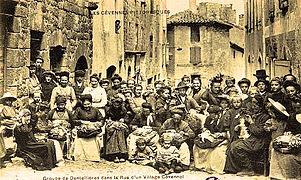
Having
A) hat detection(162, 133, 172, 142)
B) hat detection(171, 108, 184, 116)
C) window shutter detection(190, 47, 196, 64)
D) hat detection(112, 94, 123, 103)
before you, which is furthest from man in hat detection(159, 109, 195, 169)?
window shutter detection(190, 47, 196, 64)

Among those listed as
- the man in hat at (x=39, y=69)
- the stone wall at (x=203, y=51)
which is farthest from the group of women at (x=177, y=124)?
the stone wall at (x=203, y=51)

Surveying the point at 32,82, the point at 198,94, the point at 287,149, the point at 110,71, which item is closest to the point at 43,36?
the point at 32,82

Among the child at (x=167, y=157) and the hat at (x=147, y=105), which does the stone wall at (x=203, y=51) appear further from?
the child at (x=167, y=157)

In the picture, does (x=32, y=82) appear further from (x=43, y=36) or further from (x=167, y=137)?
(x=167, y=137)

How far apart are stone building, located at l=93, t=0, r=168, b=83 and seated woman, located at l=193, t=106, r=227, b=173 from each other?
3606 millimetres

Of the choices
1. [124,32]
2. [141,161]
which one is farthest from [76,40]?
[141,161]

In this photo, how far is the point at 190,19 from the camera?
12.0 meters

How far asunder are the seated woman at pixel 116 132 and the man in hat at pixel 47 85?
1.30 m

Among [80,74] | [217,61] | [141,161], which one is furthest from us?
[217,61]

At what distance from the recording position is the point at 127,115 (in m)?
7.60

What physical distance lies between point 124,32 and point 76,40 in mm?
1456

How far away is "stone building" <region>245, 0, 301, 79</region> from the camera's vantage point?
24.8ft

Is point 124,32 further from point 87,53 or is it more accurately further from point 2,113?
point 2,113

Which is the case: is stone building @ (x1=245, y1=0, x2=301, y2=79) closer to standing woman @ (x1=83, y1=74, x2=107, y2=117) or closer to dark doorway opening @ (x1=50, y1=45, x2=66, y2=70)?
standing woman @ (x1=83, y1=74, x2=107, y2=117)
